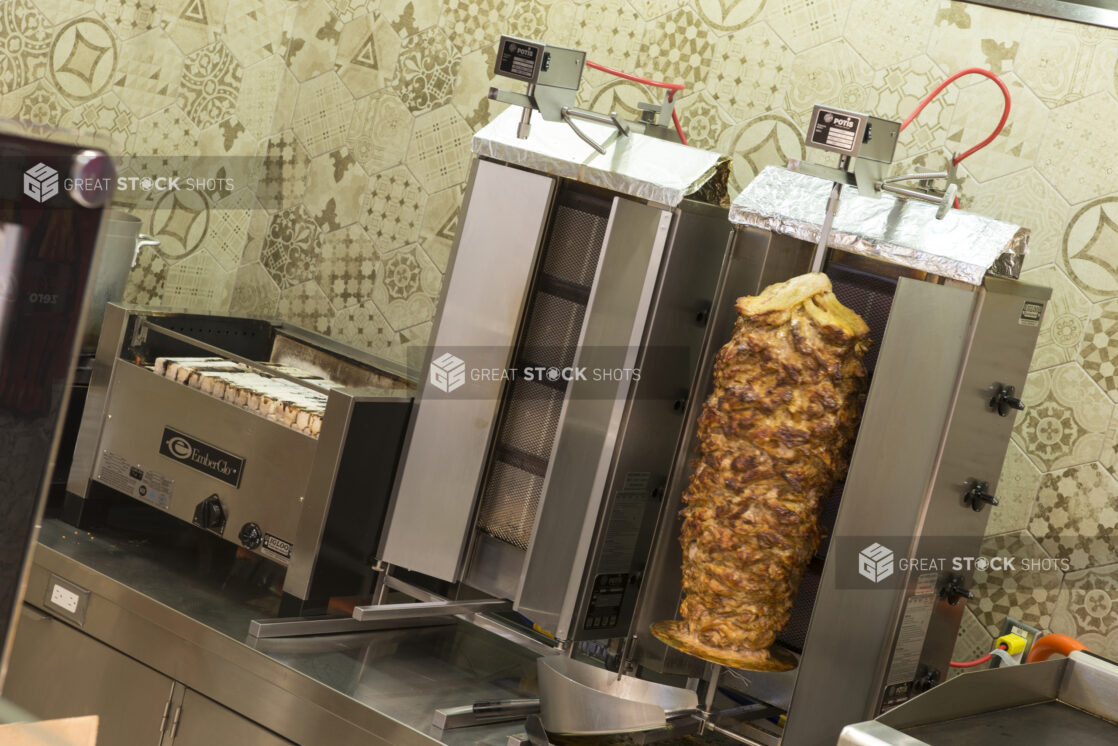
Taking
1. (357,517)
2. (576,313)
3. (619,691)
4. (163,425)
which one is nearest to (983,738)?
(619,691)

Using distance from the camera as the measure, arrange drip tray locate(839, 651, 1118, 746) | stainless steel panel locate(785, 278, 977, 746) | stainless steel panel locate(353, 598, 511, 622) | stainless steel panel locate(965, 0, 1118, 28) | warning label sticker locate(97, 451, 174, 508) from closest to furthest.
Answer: stainless steel panel locate(965, 0, 1118, 28) → drip tray locate(839, 651, 1118, 746) → stainless steel panel locate(785, 278, 977, 746) → stainless steel panel locate(353, 598, 511, 622) → warning label sticker locate(97, 451, 174, 508)

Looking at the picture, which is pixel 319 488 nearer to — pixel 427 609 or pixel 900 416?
pixel 427 609

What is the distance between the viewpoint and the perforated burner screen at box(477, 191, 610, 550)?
2.10m

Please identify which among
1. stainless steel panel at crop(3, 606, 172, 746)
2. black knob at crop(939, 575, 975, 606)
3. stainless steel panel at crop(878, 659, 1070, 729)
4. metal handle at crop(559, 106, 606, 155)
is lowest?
stainless steel panel at crop(3, 606, 172, 746)

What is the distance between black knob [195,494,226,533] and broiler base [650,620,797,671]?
0.96m

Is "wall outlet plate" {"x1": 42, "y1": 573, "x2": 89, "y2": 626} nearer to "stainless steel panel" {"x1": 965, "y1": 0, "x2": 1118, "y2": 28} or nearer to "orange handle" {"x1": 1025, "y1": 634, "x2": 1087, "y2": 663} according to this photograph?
"orange handle" {"x1": 1025, "y1": 634, "x2": 1087, "y2": 663}

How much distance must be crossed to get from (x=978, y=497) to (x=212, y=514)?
1479mm

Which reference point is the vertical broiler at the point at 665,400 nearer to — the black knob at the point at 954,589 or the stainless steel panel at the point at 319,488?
the black knob at the point at 954,589

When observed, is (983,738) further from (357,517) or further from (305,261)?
(305,261)

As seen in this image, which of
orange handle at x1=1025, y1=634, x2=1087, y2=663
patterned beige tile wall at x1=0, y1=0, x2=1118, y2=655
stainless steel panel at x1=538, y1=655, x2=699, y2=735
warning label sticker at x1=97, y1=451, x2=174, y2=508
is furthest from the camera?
warning label sticker at x1=97, y1=451, x2=174, y2=508

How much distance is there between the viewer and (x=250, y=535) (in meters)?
2.28

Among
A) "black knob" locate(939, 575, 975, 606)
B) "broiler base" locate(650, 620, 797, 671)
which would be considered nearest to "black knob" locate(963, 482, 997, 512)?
"black knob" locate(939, 575, 975, 606)

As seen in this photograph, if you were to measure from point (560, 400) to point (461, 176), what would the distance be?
A: 1024mm

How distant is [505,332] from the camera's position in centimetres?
212
